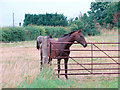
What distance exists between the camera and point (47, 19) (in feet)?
125

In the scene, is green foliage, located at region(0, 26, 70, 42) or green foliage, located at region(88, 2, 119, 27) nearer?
green foliage, located at region(0, 26, 70, 42)

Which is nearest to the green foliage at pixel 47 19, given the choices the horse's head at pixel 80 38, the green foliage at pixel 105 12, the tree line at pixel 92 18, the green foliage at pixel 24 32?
the tree line at pixel 92 18

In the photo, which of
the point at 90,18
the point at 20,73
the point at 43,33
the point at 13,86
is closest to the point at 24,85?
Answer: the point at 13,86

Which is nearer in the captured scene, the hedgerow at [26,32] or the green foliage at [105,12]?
the hedgerow at [26,32]

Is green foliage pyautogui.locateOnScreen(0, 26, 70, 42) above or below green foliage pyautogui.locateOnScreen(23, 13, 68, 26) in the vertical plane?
below

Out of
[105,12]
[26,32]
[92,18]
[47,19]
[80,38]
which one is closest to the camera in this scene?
[80,38]

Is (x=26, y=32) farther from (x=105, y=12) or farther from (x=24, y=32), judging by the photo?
(x=105, y=12)

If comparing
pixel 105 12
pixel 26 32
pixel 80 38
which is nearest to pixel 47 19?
pixel 26 32

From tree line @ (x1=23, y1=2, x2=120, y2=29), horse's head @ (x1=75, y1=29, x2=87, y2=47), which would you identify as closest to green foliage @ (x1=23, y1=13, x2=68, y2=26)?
tree line @ (x1=23, y1=2, x2=120, y2=29)

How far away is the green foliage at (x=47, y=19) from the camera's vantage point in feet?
121

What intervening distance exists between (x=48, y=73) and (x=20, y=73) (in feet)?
2.64

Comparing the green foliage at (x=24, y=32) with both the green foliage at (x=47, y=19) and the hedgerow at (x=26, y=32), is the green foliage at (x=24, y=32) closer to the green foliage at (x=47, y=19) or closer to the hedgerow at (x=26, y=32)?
the hedgerow at (x=26, y=32)

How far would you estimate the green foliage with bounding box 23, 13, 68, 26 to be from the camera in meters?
37.0

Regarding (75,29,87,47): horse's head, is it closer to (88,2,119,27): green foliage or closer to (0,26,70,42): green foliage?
(0,26,70,42): green foliage
